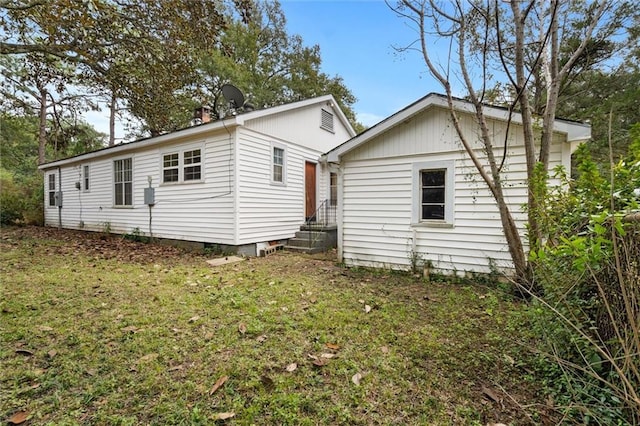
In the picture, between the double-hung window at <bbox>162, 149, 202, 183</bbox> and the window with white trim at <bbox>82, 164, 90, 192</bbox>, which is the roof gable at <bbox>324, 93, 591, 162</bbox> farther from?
the window with white trim at <bbox>82, 164, 90, 192</bbox>

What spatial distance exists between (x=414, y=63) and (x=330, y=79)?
16646 mm

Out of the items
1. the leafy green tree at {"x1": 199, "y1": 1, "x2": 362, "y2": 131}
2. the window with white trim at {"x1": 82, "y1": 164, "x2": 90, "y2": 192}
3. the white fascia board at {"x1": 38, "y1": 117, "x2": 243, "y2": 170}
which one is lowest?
the window with white trim at {"x1": 82, "y1": 164, "x2": 90, "y2": 192}

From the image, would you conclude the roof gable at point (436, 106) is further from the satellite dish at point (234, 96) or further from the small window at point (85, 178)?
the small window at point (85, 178)

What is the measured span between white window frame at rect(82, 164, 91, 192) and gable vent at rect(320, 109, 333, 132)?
29.9ft

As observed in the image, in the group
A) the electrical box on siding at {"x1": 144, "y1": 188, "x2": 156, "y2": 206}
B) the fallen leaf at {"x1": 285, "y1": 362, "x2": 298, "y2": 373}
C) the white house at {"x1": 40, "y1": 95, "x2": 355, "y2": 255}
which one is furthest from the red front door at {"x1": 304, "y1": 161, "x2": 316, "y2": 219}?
the fallen leaf at {"x1": 285, "y1": 362, "x2": 298, "y2": 373}

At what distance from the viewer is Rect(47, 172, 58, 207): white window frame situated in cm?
1349

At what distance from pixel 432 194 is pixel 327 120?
667cm

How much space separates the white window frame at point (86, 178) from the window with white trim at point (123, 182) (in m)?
1.97

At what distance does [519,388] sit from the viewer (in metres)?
2.25

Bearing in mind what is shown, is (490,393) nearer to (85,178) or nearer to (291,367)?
(291,367)

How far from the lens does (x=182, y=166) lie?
8.73 meters

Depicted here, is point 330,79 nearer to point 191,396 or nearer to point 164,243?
point 164,243

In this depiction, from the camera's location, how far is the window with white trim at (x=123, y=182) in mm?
10086

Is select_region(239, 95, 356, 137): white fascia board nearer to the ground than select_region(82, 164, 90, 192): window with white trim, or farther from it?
farther from it
